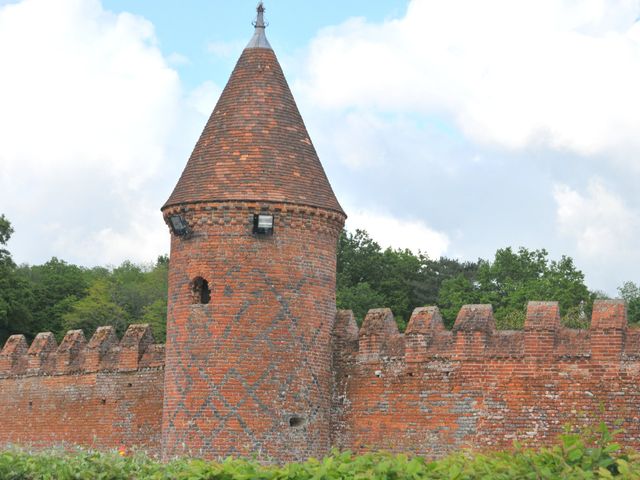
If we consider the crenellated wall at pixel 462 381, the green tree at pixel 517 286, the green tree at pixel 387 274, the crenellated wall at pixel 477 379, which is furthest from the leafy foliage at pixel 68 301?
the crenellated wall at pixel 477 379

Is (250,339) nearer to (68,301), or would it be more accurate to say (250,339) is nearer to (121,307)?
(68,301)

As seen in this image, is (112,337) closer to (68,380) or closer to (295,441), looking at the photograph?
(68,380)

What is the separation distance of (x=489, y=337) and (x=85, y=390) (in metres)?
9.12

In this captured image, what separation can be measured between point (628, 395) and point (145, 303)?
45531 mm

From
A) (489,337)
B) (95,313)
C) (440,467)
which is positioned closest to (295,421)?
(489,337)

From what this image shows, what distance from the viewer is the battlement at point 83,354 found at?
21.2 metres

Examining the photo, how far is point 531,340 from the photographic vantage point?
16188 millimetres

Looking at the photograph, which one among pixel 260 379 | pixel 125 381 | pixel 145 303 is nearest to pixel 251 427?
pixel 260 379

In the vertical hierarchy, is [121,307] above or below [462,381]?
above

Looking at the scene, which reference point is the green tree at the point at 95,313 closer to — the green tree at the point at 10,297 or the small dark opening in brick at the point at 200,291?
the green tree at the point at 10,297

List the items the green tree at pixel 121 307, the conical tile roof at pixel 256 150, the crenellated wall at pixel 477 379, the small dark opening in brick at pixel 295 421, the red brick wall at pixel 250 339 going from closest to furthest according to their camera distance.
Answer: the crenellated wall at pixel 477 379
the red brick wall at pixel 250 339
the small dark opening in brick at pixel 295 421
the conical tile roof at pixel 256 150
the green tree at pixel 121 307

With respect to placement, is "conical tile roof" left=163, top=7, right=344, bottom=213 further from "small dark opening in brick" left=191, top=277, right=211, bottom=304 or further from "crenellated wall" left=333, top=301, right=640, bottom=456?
"crenellated wall" left=333, top=301, right=640, bottom=456

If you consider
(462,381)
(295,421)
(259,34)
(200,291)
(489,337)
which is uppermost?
(259,34)

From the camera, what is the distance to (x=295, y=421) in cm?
1750
